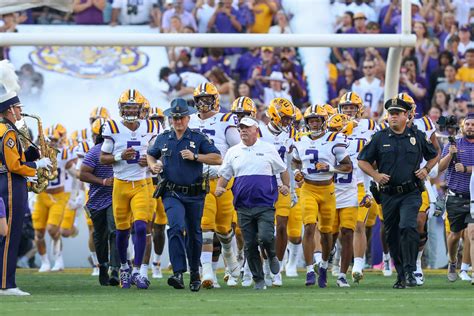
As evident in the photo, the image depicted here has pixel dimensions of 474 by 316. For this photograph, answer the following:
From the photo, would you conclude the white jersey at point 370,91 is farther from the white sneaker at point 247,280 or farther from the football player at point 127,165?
the football player at point 127,165

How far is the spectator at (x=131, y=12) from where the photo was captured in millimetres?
23516

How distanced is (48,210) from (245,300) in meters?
8.64

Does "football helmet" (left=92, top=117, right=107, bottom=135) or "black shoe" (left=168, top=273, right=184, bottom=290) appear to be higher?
"football helmet" (left=92, top=117, right=107, bottom=135)

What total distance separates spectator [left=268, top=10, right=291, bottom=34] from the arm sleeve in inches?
401

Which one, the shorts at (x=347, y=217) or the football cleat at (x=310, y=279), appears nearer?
the football cleat at (x=310, y=279)

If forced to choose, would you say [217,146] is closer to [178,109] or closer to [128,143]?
[128,143]

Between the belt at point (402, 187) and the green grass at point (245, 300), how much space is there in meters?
1.02

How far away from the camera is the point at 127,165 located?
15758 millimetres

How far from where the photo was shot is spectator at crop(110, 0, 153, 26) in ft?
77.2

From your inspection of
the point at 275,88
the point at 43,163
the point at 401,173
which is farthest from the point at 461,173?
the point at 275,88

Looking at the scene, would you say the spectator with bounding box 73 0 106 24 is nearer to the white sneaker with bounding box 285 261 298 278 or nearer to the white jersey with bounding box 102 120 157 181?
the white sneaker with bounding box 285 261 298 278

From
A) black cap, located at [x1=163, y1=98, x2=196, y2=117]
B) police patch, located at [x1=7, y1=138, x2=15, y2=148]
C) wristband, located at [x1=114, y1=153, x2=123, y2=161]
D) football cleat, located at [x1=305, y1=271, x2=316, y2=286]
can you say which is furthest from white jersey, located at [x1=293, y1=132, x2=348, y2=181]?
police patch, located at [x1=7, y1=138, x2=15, y2=148]

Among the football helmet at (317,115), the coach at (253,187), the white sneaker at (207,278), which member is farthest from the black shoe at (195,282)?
the football helmet at (317,115)

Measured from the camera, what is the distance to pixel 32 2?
17.9m
